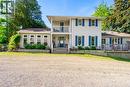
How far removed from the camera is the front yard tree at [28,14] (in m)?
64.6

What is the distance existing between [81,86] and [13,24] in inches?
2068

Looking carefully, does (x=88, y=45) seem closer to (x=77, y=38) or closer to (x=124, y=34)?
(x=77, y=38)

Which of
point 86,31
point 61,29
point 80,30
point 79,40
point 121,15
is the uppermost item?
point 121,15

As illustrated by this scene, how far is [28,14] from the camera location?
220 ft

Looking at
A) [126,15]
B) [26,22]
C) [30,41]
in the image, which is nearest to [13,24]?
[26,22]

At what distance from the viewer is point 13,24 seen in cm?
6375

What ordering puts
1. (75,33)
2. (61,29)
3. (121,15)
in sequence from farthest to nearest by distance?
(61,29), (75,33), (121,15)

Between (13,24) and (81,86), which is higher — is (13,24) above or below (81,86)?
above

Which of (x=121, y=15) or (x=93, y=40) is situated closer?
(x=121, y=15)

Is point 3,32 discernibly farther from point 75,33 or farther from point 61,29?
point 75,33

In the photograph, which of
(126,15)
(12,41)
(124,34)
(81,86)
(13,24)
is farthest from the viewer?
(13,24)

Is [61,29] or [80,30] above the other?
[61,29]

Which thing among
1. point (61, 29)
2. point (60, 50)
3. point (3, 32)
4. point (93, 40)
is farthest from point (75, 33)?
point (3, 32)

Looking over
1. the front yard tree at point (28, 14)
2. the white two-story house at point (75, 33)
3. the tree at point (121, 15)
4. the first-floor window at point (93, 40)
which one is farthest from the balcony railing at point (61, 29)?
the front yard tree at point (28, 14)
